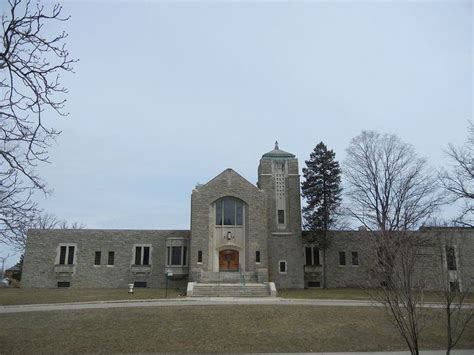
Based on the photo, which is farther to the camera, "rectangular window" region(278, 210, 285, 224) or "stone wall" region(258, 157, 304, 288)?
"rectangular window" region(278, 210, 285, 224)

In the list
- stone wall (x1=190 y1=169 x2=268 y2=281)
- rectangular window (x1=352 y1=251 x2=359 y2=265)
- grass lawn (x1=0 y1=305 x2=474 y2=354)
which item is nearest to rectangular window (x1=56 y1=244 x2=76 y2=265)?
stone wall (x1=190 y1=169 x2=268 y2=281)

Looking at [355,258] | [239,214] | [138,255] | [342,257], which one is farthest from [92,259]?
[355,258]

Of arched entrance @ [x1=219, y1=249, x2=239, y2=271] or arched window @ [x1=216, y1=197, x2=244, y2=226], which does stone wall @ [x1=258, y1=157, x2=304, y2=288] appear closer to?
arched window @ [x1=216, y1=197, x2=244, y2=226]

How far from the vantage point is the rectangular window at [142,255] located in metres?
36.2

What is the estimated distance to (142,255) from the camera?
36.4 metres

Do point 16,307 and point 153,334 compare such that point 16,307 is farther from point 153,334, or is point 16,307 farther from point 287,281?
point 287,281

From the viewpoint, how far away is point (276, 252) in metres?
35.9

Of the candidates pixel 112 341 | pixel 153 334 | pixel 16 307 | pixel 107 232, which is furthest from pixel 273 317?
pixel 107 232

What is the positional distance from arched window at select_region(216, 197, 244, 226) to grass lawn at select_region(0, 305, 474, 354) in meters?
13.7

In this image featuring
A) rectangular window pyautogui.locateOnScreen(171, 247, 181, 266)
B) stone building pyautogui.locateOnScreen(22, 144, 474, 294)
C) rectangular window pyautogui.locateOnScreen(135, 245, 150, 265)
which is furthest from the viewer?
rectangular window pyautogui.locateOnScreen(135, 245, 150, 265)

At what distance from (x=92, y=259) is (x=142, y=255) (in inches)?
165

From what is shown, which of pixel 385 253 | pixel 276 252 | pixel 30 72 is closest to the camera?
pixel 30 72

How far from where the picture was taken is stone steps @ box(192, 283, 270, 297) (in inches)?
1080

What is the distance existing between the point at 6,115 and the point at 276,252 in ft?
98.0
